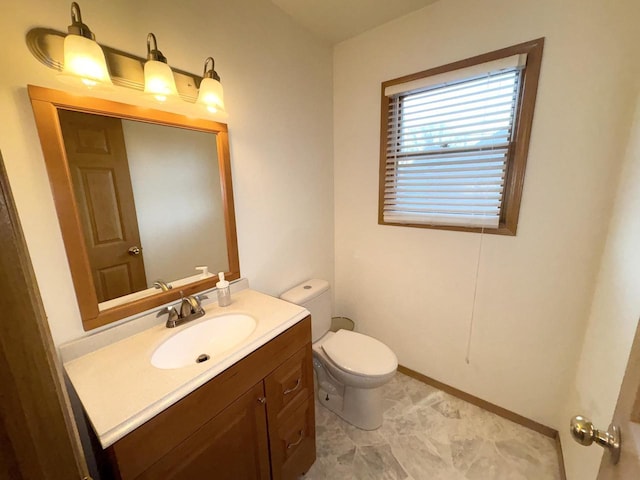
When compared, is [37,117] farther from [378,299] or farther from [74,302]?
[378,299]

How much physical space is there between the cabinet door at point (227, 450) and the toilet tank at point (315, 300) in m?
0.69

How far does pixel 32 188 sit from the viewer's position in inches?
33.4

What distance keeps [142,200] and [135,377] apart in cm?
67

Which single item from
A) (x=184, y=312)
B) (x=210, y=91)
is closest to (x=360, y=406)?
(x=184, y=312)

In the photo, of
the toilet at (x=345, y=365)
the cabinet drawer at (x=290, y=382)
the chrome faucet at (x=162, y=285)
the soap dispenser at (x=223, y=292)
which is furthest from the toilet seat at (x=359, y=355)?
the chrome faucet at (x=162, y=285)

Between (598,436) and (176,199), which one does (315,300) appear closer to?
(176,199)

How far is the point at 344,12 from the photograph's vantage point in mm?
1551

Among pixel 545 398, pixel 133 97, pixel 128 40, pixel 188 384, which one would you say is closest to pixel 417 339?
pixel 545 398

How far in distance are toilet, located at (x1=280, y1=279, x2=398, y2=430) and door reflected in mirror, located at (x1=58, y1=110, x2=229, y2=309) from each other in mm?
661

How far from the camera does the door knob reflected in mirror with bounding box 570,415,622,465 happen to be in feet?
1.69

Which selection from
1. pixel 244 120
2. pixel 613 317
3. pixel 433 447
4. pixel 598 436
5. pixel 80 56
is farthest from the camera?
pixel 433 447

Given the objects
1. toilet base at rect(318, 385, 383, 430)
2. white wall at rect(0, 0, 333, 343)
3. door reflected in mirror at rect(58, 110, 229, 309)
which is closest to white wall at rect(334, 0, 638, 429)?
white wall at rect(0, 0, 333, 343)

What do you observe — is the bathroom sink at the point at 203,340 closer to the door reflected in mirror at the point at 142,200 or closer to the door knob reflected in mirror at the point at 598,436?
the door reflected in mirror at the point at 142,200

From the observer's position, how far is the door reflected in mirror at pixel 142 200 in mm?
957
